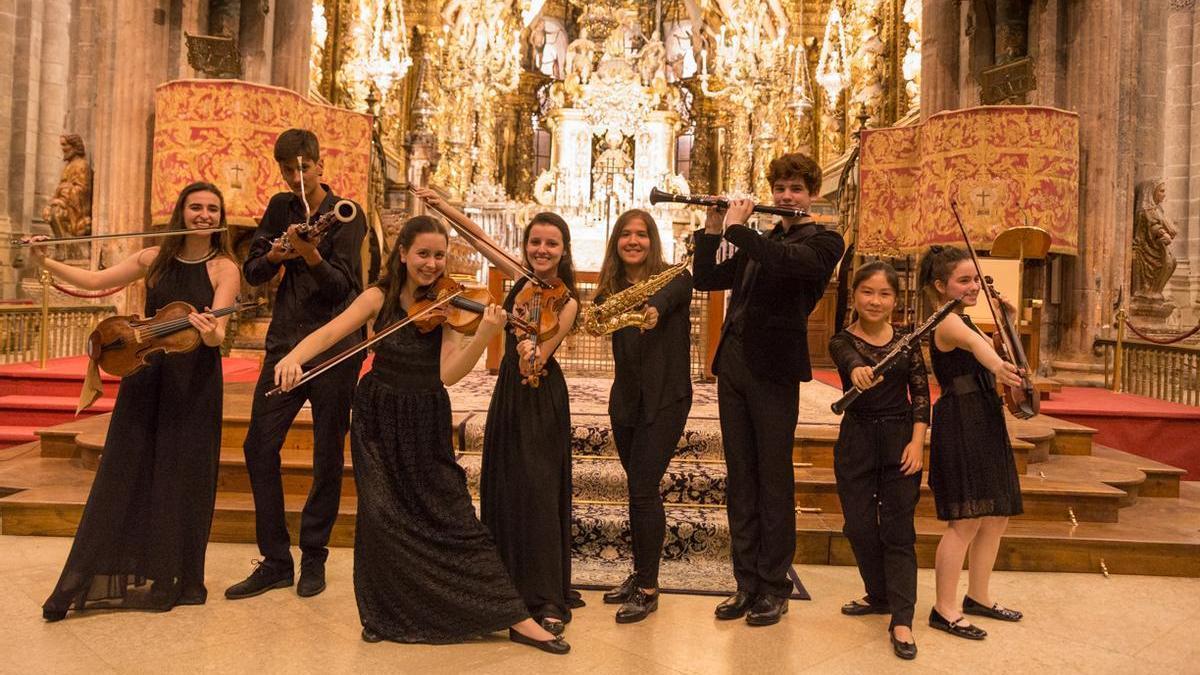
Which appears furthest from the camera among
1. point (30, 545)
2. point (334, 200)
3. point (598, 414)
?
point (598, 414)

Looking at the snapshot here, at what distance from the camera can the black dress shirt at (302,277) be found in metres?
3.55

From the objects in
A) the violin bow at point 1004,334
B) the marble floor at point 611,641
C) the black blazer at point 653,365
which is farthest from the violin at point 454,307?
the violin bow at point 1004,334

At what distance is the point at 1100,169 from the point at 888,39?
15.6 ft

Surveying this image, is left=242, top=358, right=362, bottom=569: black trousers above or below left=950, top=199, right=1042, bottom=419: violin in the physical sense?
below

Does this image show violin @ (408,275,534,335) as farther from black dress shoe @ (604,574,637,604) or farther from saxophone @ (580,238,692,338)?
black dress shoe @ (604,574,637,604)

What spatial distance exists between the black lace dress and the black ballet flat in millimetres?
1421

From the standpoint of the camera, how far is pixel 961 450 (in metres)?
3.40

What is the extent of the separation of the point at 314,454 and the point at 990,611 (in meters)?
2.95

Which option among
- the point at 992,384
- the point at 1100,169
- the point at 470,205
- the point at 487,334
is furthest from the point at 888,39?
the point at 487,334

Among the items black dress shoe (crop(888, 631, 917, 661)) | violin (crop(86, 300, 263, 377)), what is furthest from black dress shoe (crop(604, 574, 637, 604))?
violin (crop(86, 300, 263, 377))

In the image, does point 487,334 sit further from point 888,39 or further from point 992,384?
point 888,39

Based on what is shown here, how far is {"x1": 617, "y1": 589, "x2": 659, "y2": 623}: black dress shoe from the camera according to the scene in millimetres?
3359

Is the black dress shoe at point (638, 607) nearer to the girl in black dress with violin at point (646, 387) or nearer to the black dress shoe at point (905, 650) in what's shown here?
the girl in black dress with violin at point (646, 387)

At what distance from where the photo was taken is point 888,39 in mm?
12070
